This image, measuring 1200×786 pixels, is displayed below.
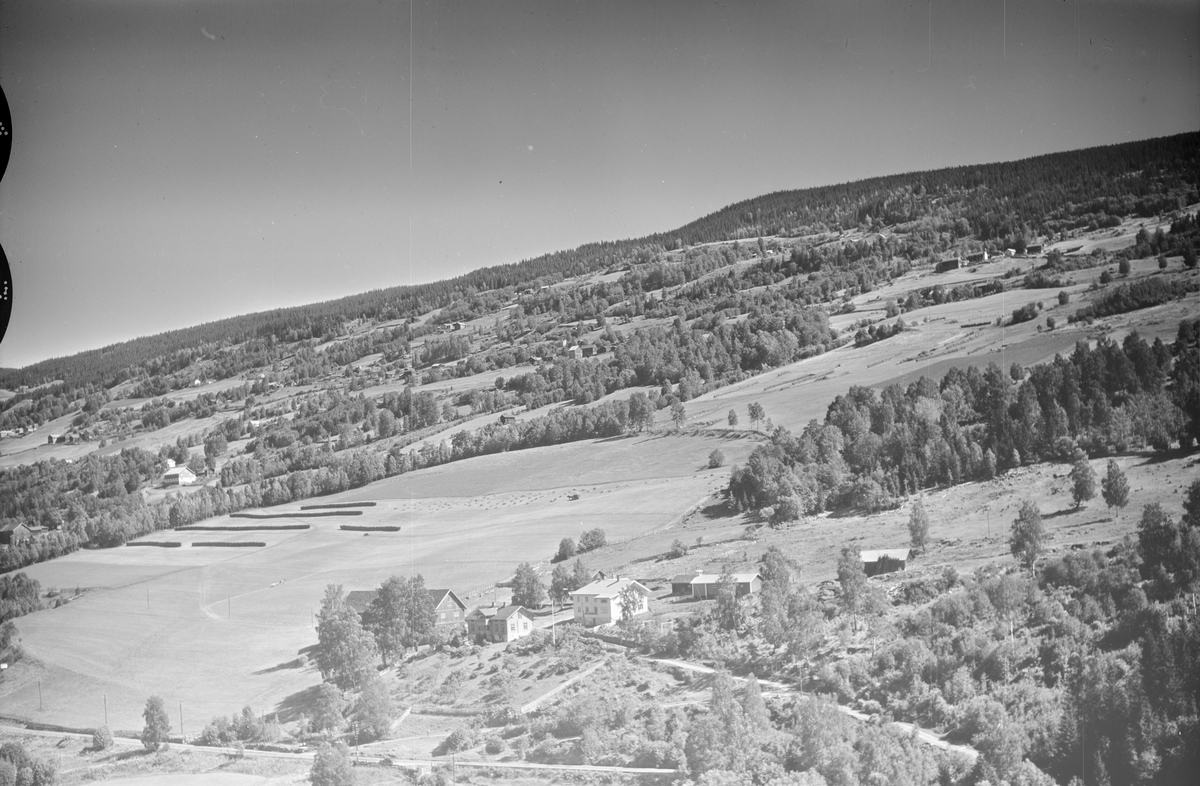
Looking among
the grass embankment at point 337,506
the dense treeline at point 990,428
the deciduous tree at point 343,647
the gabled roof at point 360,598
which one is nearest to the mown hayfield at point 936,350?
the dense treeline at point 990,428

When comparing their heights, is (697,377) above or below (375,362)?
below

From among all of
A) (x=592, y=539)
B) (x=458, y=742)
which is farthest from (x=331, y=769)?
(x=592, y=539)

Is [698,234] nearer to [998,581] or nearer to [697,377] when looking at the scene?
[697,377]

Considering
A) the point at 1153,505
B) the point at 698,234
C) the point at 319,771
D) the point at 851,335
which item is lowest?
the point at 319,771

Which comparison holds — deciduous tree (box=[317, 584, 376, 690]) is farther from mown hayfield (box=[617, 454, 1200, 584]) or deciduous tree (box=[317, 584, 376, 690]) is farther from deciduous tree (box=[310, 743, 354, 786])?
mown hayfield (box=[617, 454, 1200, 584])

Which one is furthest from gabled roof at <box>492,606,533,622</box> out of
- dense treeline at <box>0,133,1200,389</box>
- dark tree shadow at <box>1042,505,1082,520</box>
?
dark tree shadow at <box>1042,505,1082,520</box>

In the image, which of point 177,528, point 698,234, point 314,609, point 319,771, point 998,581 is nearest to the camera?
point 319,771

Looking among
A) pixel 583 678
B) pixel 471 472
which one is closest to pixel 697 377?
pixel 471 472

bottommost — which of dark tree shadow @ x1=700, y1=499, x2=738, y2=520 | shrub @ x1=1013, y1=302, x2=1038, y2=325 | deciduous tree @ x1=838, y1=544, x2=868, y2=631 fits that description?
deciduous tree @ x1=838, y1=544, x2=868, y2=631
